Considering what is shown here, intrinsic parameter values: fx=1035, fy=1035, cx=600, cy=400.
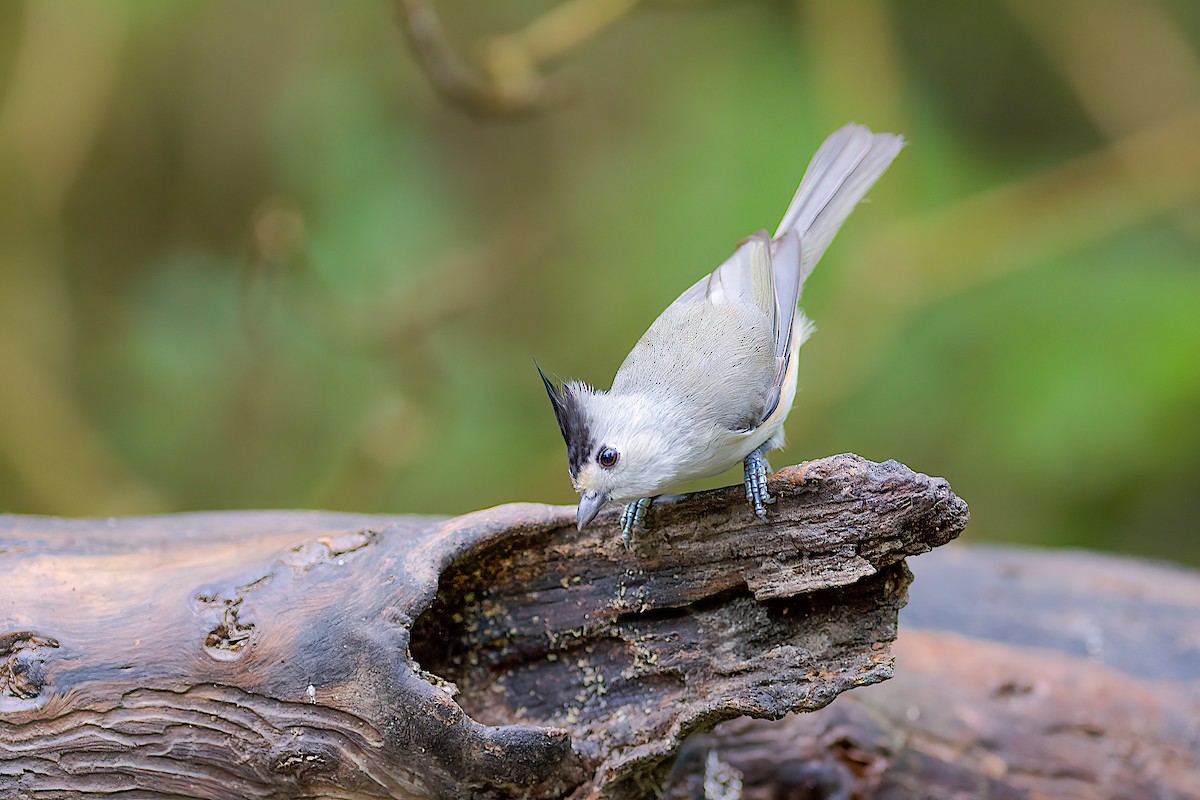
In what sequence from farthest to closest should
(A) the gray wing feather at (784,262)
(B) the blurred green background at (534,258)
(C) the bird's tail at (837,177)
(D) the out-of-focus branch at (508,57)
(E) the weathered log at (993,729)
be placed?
(B) the blurred green background at (534,258)
(D) the out-of-focus branch at (508,57)
(C) the bird's tail at (837,177)
(E) the weathered log at (993,729)
(A) the gray wing feather at (784,262)

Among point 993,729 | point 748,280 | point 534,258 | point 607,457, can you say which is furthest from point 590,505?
point 534,258

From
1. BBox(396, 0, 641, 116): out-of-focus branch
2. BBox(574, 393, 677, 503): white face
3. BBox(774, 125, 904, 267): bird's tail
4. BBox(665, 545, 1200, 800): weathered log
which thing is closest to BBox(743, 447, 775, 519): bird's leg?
BBox(574, 393, 677, 503): white face

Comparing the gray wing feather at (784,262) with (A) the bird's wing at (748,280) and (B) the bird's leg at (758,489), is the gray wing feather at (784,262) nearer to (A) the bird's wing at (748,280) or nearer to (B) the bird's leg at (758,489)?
(A) the bird's wing at (748,280)

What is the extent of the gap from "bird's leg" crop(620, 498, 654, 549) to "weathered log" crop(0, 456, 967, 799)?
0.11 ft

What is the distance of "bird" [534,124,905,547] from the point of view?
96.3 inches

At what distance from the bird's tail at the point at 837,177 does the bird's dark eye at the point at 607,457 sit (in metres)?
1.25

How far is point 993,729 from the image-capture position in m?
3.07

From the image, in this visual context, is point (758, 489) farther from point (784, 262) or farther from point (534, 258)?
point (534, 258)

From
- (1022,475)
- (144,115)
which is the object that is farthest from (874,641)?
(144,115)

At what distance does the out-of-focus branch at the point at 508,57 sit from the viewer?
13.6ft

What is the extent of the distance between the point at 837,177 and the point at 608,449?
144 cm

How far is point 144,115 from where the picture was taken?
20.2ft

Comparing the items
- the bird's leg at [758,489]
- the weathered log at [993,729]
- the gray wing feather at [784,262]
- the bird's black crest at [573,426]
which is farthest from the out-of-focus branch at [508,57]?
the weathered log at [993,729]

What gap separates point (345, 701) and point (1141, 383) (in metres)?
4.59
